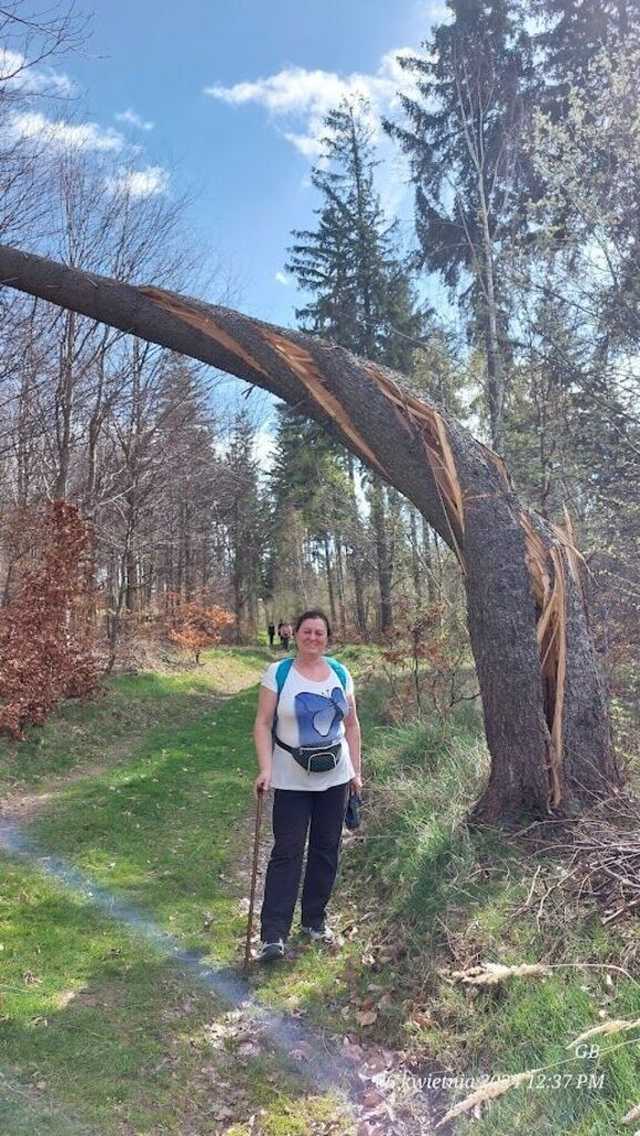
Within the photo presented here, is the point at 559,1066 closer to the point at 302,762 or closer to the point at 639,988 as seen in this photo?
the point at 639,988

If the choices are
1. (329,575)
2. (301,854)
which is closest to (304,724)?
(301,854)

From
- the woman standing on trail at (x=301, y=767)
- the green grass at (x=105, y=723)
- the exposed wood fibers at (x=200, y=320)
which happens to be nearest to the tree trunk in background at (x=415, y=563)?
the green grass at (x=105, y=723)

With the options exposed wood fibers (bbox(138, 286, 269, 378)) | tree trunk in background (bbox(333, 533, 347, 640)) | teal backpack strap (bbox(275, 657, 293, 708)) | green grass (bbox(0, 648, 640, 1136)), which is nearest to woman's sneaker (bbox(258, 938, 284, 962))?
green grass (bbox(0, 648, 640, 1136))

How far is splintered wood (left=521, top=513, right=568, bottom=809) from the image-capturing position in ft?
13.6

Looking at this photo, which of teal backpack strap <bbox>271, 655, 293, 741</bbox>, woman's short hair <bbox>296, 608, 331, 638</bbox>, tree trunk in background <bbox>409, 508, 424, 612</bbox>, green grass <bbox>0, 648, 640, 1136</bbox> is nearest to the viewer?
green grass <bbox>0, 648, 640, 1136</bbox>

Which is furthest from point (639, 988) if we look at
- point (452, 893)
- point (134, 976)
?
point (134, 976)

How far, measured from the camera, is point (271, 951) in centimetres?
380

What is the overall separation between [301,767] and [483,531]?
5.93ft

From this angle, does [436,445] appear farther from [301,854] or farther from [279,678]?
[301,854]

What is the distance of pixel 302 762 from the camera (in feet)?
12.6

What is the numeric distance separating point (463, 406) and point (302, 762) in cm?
1411

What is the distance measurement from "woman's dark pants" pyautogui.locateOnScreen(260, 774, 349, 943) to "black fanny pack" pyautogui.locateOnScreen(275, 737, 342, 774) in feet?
0.57

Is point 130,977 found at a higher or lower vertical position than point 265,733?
lower

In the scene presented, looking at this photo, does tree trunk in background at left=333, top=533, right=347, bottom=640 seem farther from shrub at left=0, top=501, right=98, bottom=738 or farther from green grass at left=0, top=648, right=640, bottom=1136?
green grass at left=0, top=648, right=640, bottom=1136
